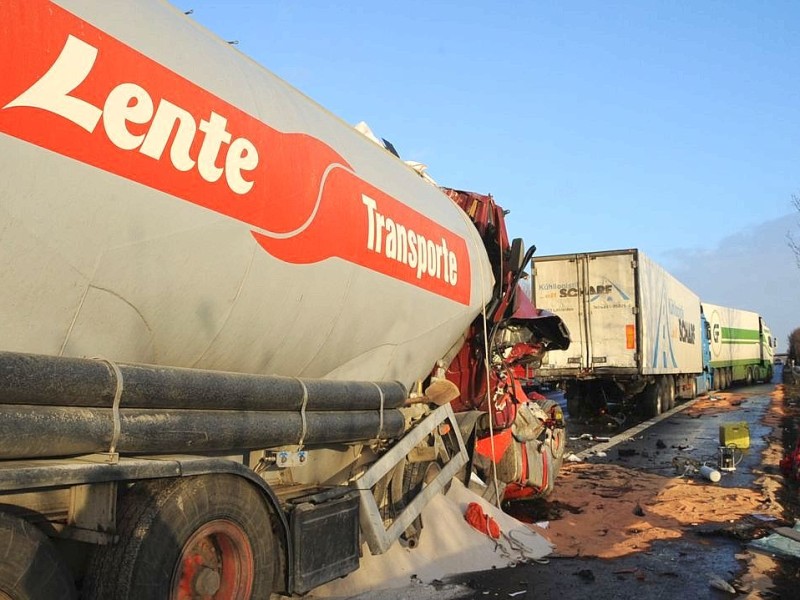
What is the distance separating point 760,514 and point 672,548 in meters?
1.83

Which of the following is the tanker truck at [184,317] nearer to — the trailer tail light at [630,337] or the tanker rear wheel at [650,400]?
the trailer tail light at [630,337]

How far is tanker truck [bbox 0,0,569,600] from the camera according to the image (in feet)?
8.23

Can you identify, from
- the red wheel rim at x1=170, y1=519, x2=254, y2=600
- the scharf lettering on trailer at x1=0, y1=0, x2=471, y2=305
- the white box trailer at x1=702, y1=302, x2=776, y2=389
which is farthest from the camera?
the white box trailer at x1=702, y1=302, x2=776, y2=389

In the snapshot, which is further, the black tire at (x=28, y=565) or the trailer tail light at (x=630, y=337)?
the trailer tail light at (x=630, y=337)

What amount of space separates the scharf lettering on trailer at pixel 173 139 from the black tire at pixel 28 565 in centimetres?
136

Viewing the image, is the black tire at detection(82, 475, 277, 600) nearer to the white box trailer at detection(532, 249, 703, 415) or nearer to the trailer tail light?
the white box trailer at detection(532, 249, 703, 415)

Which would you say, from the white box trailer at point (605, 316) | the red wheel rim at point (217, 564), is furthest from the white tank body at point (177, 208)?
the white box trailer at point (605, 316)

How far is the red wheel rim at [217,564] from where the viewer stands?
3.18 m

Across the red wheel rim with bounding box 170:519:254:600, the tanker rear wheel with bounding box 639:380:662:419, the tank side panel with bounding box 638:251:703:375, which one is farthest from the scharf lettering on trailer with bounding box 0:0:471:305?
the tanker rear wheel with bounding box 639:380:662:419

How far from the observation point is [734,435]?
11.3 m

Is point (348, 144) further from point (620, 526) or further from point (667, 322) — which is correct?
point (667, 322)

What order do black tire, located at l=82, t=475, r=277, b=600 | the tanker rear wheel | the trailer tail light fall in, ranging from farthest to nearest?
the tanker rear wheel < the trailer tail light < black tire, located at l=82, t=475, r=277, b=600

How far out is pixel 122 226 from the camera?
112 inches

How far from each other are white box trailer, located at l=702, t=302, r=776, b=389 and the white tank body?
1105 inches
